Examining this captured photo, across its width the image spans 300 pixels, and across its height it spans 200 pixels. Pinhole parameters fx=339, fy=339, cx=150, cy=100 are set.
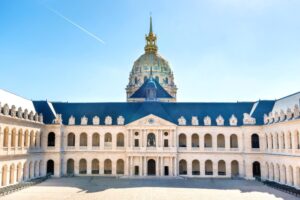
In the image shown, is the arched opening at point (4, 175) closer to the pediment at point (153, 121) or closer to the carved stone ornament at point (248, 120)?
the pediment at point (153, 121)

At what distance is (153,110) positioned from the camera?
71.6m

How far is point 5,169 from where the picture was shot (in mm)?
50750

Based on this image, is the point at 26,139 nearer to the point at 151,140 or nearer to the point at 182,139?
the point at 151,140

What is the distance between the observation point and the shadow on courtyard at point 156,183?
52.7m

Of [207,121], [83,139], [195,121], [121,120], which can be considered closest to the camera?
[207,121]

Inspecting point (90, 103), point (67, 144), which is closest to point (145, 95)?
point (90, 103)

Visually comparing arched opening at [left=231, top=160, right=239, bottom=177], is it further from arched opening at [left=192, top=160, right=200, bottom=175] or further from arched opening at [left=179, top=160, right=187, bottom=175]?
arched opening at [left=179, top=160, right=187, bottom=175]

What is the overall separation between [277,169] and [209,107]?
21213mm

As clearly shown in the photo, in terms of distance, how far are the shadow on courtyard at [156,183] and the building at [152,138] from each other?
176 inches

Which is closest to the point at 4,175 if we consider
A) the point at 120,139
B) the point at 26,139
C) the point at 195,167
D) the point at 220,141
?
the point at 26,139

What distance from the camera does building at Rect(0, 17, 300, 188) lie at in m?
66.0

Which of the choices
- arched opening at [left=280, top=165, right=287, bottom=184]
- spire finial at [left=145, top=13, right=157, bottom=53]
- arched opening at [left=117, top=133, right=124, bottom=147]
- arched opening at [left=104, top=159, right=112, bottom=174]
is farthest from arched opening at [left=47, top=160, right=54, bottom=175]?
spire finial at [left=145, top=13, right=157, bottom=53]

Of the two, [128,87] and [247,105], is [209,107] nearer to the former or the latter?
[247,105]

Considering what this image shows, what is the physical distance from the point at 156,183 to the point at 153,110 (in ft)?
59.1
